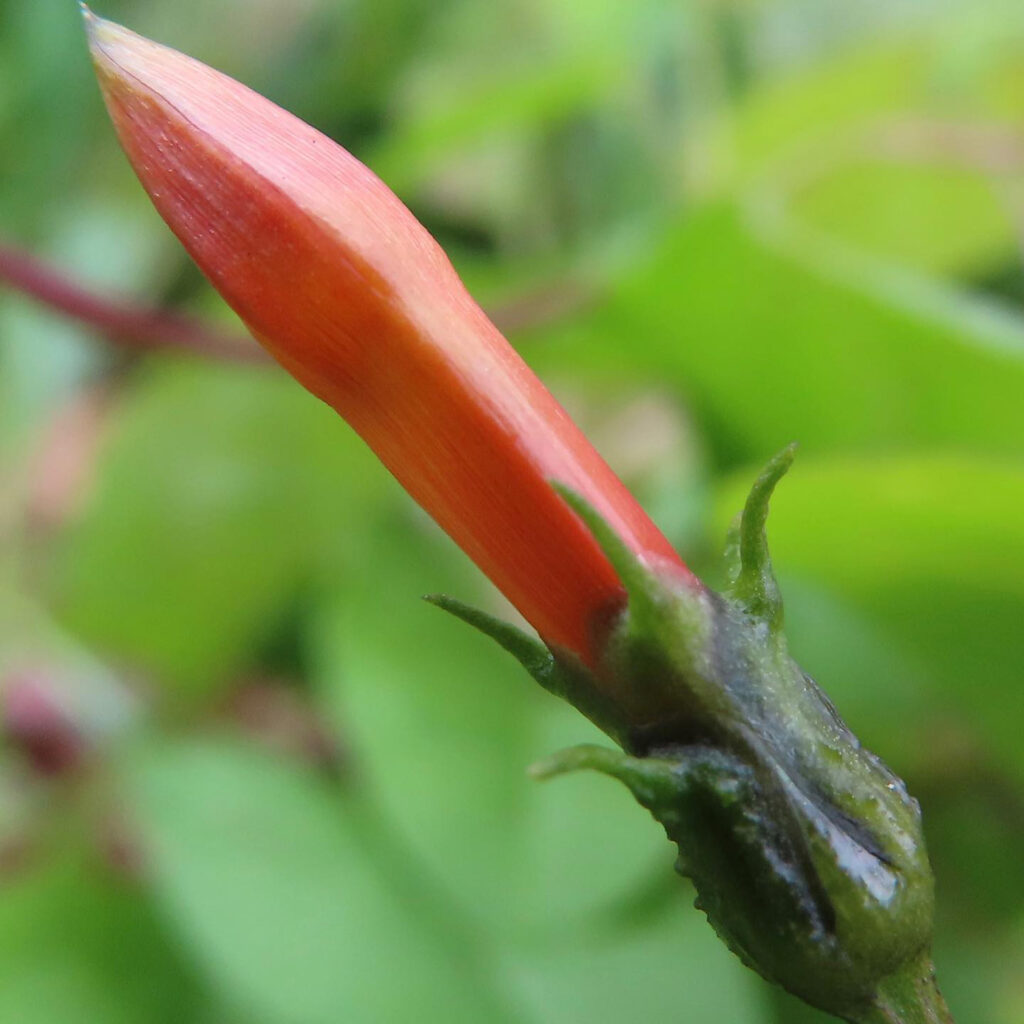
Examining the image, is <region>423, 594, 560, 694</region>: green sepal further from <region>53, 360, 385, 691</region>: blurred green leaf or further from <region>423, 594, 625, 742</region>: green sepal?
<region>53, 360, 385, 691</region>: blurred green leaf

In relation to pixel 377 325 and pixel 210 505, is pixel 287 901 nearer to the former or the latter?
pixel 210 505

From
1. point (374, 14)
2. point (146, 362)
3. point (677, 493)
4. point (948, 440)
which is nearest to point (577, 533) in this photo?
point (948, 440)

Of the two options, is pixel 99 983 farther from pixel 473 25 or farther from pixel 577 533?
pixel 473 25

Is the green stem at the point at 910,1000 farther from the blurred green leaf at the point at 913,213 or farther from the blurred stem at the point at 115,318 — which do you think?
the blurred green leaf at the point at 913,213

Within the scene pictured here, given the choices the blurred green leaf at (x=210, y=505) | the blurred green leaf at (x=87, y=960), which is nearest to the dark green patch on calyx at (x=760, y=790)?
the blurred green leaf at (x=87, y=960)

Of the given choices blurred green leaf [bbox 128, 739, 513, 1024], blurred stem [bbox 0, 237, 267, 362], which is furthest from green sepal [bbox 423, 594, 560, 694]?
blurred stem [bbox 0, 237, 267, 362]

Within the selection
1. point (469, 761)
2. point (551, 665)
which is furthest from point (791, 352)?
point (551, 665)
